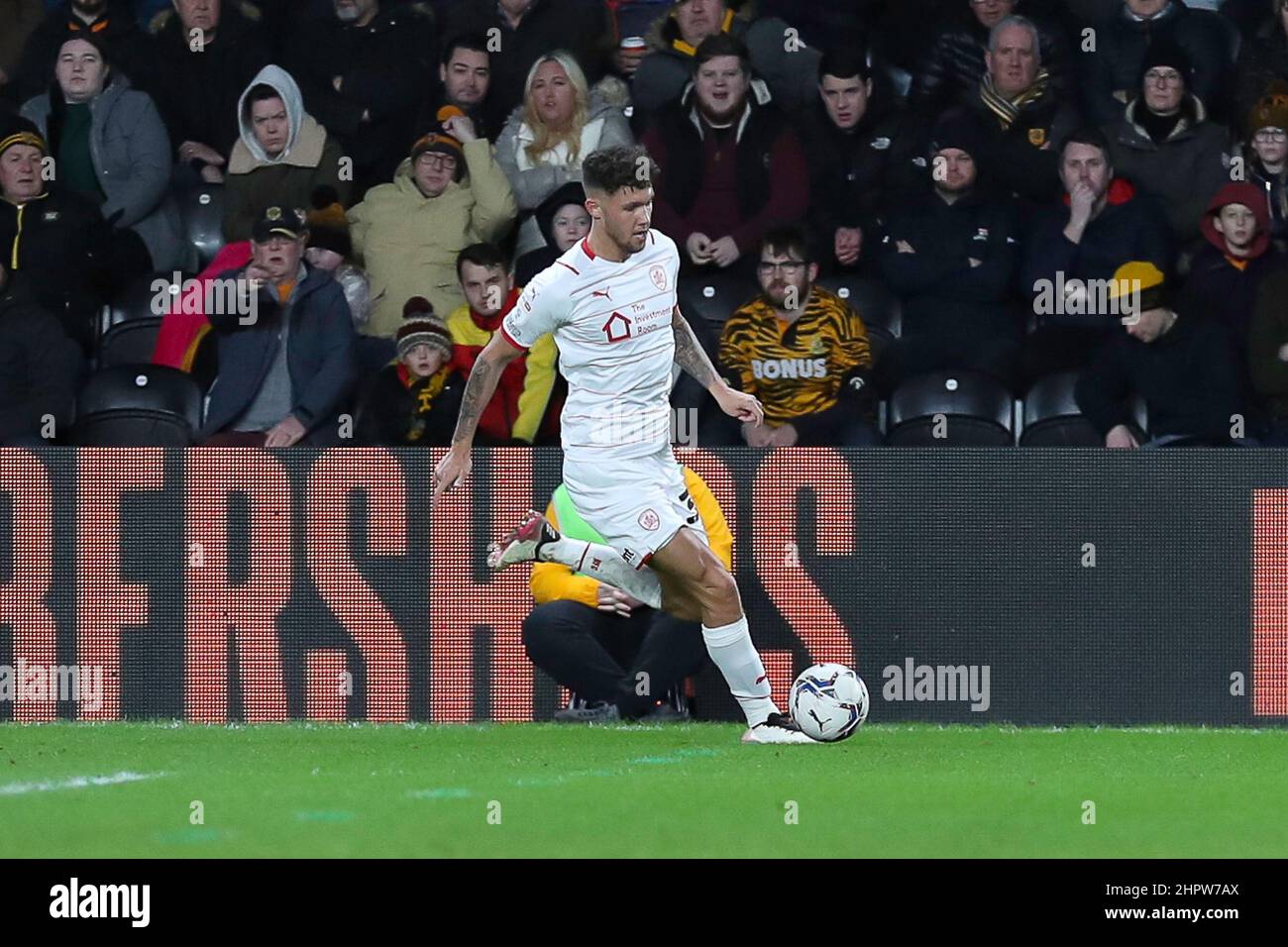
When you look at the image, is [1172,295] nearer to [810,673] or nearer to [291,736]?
[810,673]

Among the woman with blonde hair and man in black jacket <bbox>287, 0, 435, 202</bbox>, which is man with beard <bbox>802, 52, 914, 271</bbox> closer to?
the woman with blonde hair

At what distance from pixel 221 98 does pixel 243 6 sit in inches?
20.9

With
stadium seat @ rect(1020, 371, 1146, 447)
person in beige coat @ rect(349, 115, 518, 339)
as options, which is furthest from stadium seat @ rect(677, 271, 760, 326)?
stadium seat @ rect(1020, 371, 1146, 447)

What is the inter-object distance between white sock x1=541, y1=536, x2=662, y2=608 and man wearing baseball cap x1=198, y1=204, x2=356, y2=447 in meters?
2.28

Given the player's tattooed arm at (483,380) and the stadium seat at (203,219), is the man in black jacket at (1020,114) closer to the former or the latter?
the player's tattooed arm at (483,380)

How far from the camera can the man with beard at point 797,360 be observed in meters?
10.7

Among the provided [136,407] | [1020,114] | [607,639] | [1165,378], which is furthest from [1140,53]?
[136,407]

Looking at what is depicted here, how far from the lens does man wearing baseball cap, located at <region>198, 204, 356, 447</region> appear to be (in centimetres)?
1086

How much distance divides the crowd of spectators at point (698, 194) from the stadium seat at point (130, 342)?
2.2 inches

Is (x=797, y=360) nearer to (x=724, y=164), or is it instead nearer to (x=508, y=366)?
(x=724, y=164)

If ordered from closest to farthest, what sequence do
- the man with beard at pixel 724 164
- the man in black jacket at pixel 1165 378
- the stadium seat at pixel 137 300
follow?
the man in black jacket at pixel 1165 378 → the man with beard at pixel 724 164 → the stadium seat at pixel 137 300

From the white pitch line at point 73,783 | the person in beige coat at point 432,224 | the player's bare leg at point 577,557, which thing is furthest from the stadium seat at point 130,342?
the white pitch line at point 73,783

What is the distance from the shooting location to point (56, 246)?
1127 cm

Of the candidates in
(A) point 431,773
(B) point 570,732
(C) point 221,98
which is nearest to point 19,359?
(C) point 221,98
